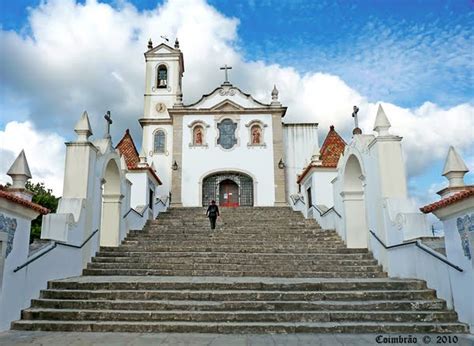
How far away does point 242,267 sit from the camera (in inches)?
355

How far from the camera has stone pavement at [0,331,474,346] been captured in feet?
17.0

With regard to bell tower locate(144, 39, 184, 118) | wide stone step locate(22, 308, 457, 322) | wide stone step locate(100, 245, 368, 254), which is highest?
bell tower locate(144, 39, 184, 118)

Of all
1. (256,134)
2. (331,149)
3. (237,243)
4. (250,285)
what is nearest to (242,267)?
(250,285)

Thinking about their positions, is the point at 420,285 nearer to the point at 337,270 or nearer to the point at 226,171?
the point at 337,270

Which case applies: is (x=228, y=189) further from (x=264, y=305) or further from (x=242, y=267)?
(x=264, y=305)

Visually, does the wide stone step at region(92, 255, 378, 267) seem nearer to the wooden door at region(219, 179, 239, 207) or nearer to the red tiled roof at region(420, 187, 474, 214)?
the red tiled roof at region(420, 187, 474, 214)

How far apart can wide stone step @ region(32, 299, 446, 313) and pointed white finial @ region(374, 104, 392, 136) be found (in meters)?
3.84

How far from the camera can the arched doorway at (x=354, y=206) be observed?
35.1ft

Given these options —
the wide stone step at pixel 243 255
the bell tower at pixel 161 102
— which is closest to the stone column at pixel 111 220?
the wide stone step at pixel 243 255

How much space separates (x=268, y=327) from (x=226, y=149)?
17693mm

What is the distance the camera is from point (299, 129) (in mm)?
24234

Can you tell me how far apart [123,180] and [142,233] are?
1855 mm

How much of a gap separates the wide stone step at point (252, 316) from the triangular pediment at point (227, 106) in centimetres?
1834

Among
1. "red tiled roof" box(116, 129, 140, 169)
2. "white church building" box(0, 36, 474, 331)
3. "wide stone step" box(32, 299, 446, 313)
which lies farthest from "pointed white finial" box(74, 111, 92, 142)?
"red tiled roof" box(116, 129, 140, 169)
